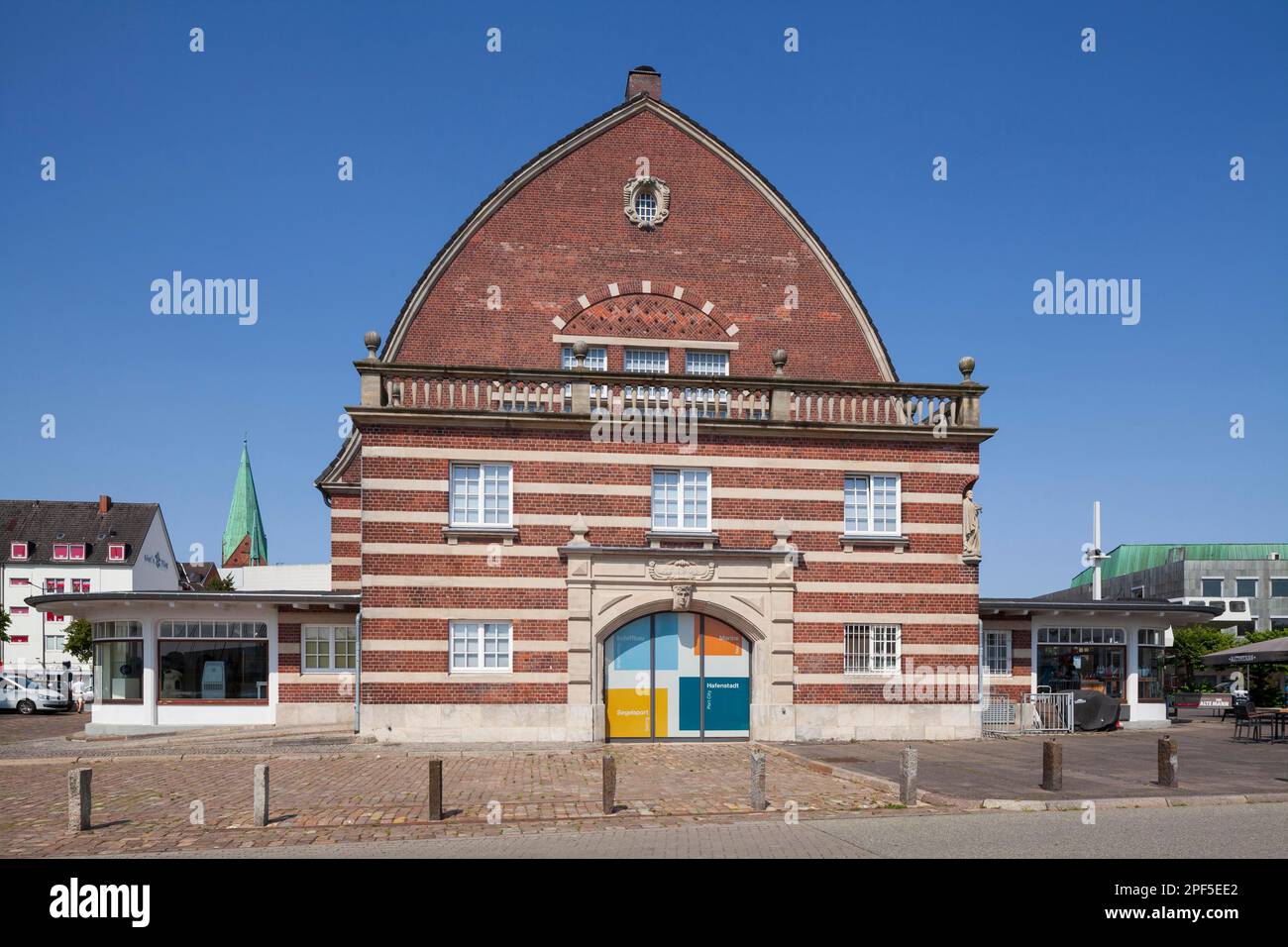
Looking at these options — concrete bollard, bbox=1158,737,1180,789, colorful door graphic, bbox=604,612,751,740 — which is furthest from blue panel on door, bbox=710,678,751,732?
concrete bollard, bbox=1158,737,1180,789

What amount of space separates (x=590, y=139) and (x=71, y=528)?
6318cm

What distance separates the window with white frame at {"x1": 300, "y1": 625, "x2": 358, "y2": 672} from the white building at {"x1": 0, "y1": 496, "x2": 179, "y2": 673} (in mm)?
50318

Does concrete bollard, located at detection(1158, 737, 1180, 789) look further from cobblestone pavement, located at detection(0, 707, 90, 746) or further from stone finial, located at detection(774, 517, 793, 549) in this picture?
cobblestone pavement, located at detection(0, 707, 90, 746)

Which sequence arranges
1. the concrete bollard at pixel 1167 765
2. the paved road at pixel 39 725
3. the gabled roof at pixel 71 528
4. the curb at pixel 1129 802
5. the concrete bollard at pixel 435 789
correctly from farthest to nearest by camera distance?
the gabled roof at pixel 71 528 < the paved road at pixel 39 725 < the concrete bollard at pixel 1167 765 < the curb at pixel 1129 802 < the concrete bollard at pixel 435 789

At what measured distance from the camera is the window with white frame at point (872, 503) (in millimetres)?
24938

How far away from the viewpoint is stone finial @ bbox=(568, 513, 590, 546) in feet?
77.8

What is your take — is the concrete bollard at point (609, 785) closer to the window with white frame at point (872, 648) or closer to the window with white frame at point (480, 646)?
the window with white frame at point (480, 646)

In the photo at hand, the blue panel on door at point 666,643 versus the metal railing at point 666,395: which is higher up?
the metal railing at point 666,395

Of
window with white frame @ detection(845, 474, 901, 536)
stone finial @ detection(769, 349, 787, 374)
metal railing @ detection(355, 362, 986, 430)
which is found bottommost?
window with white frame @ detection(845, 474, 901, 536)

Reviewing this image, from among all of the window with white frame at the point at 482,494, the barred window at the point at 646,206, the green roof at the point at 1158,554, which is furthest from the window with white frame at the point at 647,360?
the green roof at the point at 1158,554

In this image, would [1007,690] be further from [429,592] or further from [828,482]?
[429,592]

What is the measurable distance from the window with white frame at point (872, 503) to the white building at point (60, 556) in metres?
61.8

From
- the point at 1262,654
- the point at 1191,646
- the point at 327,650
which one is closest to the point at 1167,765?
the point at 1262,654
